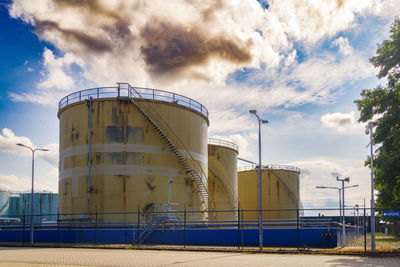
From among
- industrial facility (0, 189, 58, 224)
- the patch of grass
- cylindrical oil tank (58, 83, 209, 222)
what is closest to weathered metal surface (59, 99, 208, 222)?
cylindrical oil tank (58, 83, 209, 222)

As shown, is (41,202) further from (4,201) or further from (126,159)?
(126,159)

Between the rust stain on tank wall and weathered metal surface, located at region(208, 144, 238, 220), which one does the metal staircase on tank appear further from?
weathered metal surface, located at region(208, 144, 238, 220)

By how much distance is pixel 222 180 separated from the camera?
45.9 m

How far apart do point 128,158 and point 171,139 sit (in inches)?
164

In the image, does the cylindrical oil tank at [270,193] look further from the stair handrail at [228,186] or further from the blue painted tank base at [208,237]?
the blue painted tank base at [208,237]

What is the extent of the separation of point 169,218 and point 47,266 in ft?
55.4

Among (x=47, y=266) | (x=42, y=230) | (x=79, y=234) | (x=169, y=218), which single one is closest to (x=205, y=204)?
(x=169, y=218)

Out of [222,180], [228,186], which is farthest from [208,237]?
[228,186]

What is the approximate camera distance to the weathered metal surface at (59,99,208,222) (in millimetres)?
34500

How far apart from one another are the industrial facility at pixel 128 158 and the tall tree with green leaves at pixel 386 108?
12.3 metres

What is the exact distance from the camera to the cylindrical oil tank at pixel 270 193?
190 ft

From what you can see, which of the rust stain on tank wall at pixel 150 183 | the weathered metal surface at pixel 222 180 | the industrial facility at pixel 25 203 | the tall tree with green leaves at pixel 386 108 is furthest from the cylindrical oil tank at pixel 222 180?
the industrial facility at pixel 25 203

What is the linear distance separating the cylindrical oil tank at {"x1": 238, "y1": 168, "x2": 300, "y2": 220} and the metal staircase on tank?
2142 centimetres

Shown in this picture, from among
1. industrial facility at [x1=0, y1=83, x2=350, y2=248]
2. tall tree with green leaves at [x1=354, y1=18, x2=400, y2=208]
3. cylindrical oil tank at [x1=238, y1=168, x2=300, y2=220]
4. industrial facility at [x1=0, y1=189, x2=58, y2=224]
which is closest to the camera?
tall tree with green leaves at [x1=354, y1=18, x2=400, y2=208]
